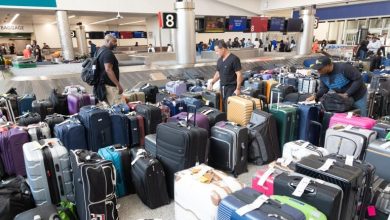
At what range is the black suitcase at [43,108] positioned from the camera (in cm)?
→ 431

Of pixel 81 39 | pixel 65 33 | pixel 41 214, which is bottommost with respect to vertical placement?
pixel 41 214

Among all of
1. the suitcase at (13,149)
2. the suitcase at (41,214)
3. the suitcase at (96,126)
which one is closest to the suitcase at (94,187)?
the suitcase at (41,214)

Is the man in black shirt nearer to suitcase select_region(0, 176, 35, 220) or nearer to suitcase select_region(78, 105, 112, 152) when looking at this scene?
suitcase select_region(78, 105, 112, 152)

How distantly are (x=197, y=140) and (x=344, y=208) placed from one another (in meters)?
1.30

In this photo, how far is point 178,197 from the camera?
2088 mm

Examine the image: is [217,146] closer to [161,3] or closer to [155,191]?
[155,191]

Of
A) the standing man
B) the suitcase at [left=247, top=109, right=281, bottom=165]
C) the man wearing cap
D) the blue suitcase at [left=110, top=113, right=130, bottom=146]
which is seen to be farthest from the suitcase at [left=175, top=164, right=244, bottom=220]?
the standing man

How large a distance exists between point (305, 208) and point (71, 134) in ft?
8.81

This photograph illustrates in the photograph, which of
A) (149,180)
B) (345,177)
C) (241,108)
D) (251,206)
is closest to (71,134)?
(149,180)

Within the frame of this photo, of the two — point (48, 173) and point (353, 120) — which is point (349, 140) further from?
point (48, 173)

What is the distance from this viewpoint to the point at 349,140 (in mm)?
2574

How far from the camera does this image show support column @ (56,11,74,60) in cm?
1281

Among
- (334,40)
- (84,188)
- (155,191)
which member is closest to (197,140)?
(155,191)

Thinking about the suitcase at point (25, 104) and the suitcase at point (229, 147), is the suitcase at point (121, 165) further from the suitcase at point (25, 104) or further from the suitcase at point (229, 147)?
the suitcase at point (25, 104)
